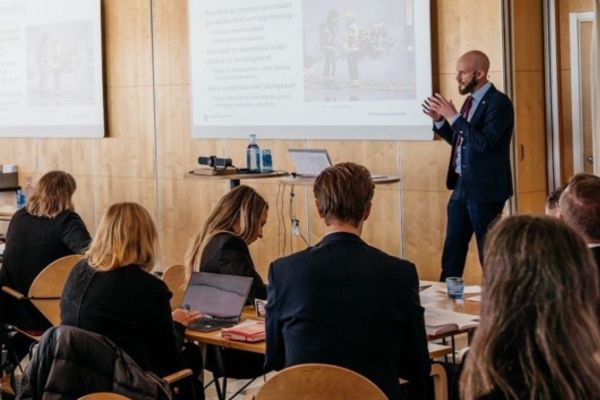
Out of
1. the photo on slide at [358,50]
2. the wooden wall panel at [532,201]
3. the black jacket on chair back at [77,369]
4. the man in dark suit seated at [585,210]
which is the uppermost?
the photo on slide at [358,50]

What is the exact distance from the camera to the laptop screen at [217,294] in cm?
410

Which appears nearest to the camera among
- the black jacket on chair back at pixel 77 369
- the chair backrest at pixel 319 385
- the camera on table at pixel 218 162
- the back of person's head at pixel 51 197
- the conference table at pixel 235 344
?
the chair backrest at pixel 319 385

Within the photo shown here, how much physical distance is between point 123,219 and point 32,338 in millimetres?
1654

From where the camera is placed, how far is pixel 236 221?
468 centimetres

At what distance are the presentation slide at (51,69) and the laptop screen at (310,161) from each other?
11.0 feet

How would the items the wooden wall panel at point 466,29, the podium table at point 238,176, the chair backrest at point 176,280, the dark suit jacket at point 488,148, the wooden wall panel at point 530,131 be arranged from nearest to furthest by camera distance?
the chair backrest at point 176,280, the dark suit jacket at point 488,148, the wooden wall panel at point 466,29, the wooden wall panel at point 530,131, the podium table at point 238,176

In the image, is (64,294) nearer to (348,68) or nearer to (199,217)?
(348,68)

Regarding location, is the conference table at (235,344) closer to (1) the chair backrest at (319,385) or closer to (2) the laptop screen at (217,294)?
(2) the laptop screen at (217,294)

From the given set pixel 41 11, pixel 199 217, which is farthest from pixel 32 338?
pixel 41 11

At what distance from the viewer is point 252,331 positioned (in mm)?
3852

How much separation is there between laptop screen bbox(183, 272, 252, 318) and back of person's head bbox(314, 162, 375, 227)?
0.86 metres

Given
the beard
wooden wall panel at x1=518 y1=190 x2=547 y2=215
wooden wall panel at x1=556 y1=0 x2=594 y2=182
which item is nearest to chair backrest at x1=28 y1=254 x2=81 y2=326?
the beard

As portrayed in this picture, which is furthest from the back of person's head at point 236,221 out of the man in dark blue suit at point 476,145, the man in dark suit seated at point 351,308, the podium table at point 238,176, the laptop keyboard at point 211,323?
the podium table at point 238,176

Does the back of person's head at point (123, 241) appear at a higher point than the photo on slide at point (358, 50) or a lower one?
lower
